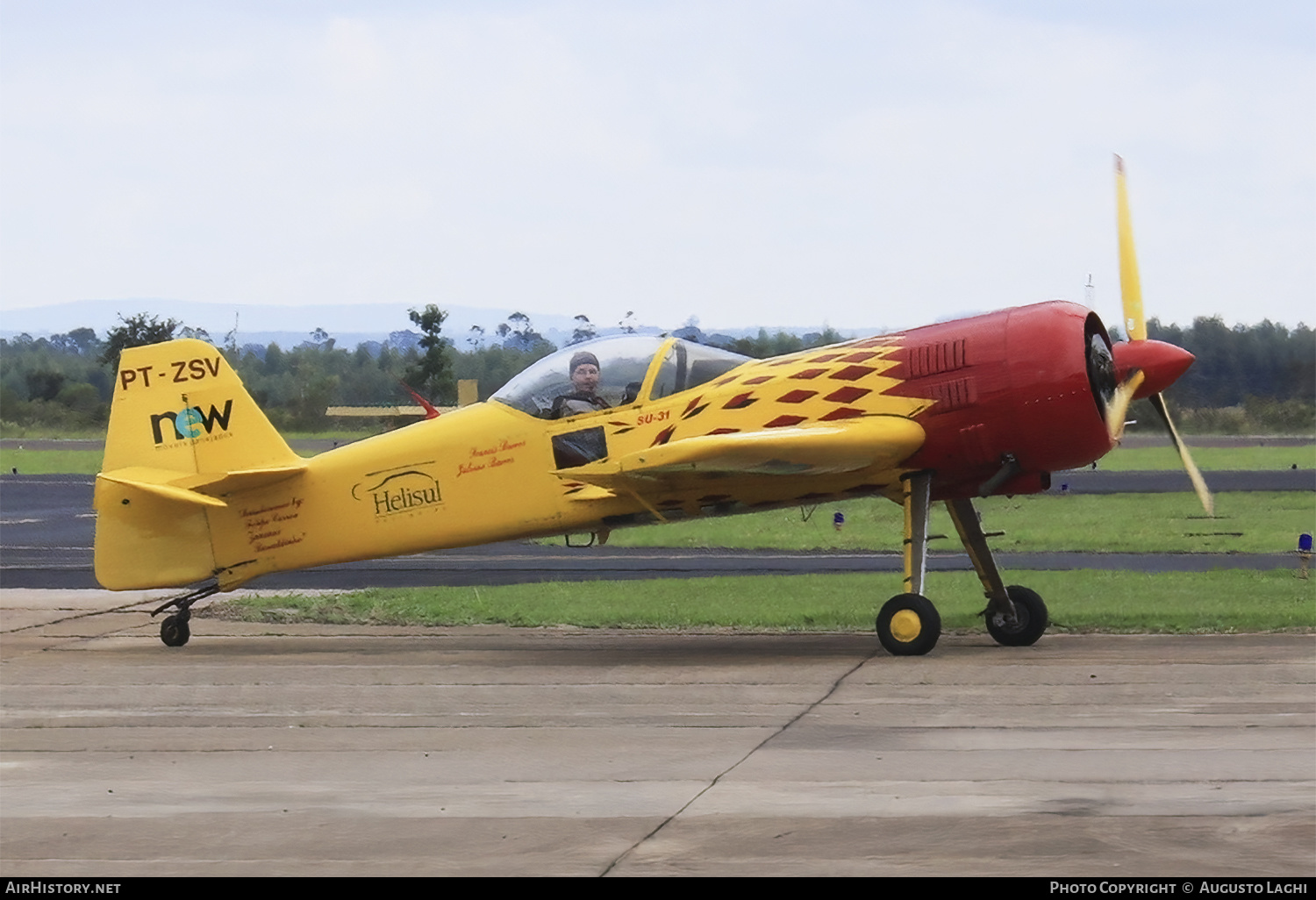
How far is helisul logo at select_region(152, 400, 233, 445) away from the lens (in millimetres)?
15172

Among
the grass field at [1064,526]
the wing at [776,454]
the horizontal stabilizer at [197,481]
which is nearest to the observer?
the wing at [776,454]

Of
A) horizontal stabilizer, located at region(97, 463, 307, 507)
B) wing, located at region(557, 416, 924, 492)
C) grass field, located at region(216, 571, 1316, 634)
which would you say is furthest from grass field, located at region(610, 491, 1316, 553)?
wing, located at region(557, 416, 924, 492)

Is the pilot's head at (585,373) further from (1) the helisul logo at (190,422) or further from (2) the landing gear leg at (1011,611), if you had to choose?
(1) the helisul logo at (190,422)

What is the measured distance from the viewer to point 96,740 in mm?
10188

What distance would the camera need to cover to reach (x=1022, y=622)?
44.7 ft

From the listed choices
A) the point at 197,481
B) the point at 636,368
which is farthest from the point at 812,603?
the point at 197,481

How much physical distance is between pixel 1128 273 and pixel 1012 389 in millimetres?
2172

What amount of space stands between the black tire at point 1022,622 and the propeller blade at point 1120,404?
1532mm

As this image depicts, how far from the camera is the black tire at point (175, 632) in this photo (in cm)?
1484

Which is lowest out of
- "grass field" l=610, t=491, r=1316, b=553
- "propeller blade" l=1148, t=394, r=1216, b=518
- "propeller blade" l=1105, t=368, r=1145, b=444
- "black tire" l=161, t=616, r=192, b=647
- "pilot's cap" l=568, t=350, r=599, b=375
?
"grass field" l=610, t=491, r=1316, b=553

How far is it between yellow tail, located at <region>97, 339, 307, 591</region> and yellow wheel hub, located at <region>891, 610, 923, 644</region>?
19.3ft

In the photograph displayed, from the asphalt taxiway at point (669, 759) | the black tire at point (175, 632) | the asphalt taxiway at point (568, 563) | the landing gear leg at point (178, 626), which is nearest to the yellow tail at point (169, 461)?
the landing gear leg at point (178, 626)

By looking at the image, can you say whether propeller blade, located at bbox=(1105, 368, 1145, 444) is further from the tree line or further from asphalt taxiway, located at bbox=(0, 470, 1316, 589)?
the tree line
